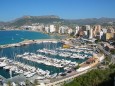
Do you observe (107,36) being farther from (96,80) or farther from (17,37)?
(96,80)

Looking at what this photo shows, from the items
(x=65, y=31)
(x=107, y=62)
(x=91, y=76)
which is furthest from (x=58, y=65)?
(x=65, y=31)

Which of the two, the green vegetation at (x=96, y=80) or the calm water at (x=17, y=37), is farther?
the calm water at (x=17, y=37)

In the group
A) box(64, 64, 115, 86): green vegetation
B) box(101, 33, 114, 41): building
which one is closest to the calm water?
box(101, 33, 114, 41): building

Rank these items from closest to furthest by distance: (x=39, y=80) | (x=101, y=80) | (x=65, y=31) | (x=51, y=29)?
1. (x=101, y=80)
2. (x=39, y=80)
3. (x=65, y=31)
4. (x=51, y=29)

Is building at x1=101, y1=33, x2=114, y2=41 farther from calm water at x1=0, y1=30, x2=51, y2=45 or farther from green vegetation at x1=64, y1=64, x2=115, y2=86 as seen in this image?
green vegetation at x1=64, y1=64, x2=115, y2=86

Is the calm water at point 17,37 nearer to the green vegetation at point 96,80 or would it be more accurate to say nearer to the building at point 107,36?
the building at point 107,36

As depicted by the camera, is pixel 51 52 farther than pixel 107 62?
Yes

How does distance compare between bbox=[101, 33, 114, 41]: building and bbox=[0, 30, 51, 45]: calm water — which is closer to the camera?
bbox=[101, 33, 114, 41]: building

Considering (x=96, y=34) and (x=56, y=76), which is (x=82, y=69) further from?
(x=96, y=34)

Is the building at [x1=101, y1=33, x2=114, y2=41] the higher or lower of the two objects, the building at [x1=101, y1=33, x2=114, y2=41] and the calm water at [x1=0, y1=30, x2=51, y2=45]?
the higher

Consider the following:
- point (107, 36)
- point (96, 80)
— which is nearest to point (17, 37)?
point (107, 36)

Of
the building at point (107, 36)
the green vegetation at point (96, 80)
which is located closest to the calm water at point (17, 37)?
the building at point (107, 36)
